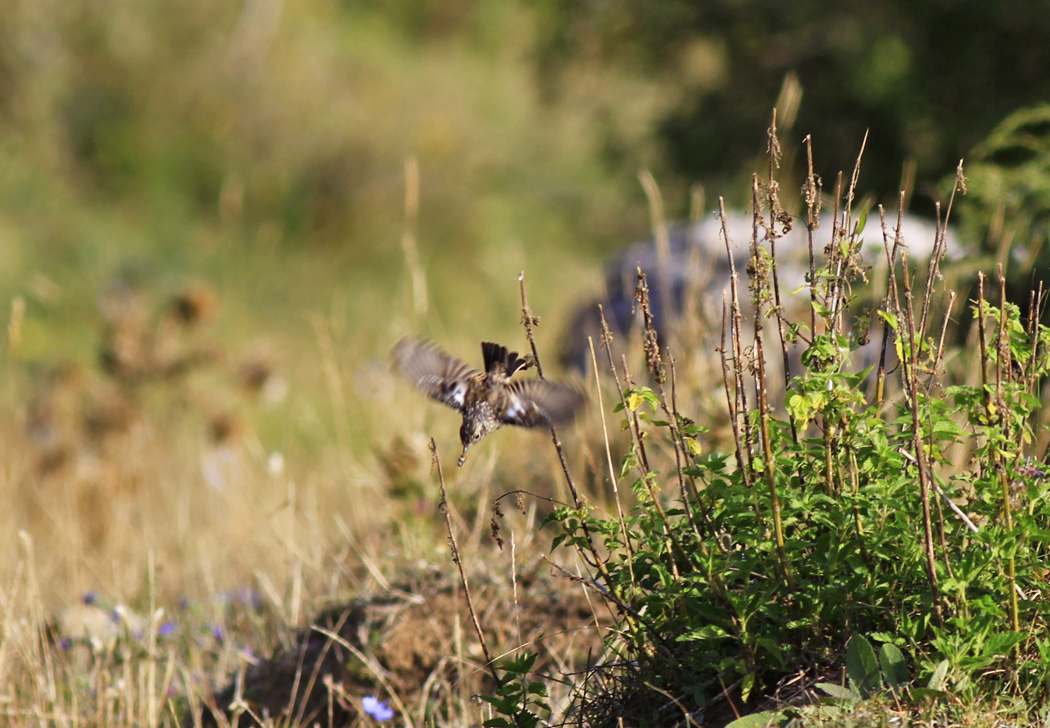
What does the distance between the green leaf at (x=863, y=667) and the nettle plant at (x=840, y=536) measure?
0.02m

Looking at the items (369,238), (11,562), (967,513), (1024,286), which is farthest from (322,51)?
(967,513)

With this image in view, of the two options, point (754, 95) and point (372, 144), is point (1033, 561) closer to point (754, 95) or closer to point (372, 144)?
point (754, 95)

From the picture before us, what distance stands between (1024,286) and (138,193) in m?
12.1

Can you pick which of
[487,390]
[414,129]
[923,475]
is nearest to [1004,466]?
[923,475]

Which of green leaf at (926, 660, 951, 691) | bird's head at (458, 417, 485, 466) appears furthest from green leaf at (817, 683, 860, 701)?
bird's head at (458, 417, 485, 466)

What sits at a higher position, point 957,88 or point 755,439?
point 957,88

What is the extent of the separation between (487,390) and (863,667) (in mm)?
816

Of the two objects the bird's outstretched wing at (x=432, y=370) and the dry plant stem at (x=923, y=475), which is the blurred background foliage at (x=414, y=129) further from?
the dry plant stem at (x=923, y=475)

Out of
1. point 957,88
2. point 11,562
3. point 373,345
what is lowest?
point 373,345

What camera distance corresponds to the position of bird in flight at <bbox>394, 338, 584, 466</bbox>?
6.24ft

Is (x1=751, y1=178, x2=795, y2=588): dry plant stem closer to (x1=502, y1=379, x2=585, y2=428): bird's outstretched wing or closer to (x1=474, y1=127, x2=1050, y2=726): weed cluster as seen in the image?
(x1=474, y1=127, x2=1050, y2=726): weed cluster

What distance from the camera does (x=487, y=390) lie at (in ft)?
6.64

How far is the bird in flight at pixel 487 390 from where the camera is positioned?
6.24 feet

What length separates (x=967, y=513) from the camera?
1814mm
